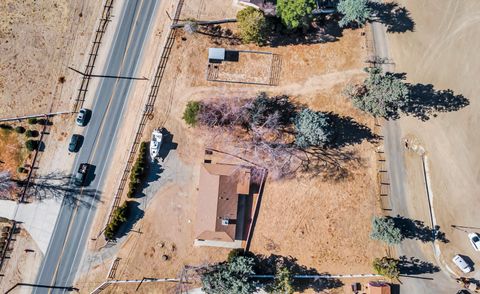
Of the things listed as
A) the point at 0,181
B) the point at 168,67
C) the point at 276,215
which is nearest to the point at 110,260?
the point at 0,181

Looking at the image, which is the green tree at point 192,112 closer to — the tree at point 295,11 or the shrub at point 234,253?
the tree at point 295,11

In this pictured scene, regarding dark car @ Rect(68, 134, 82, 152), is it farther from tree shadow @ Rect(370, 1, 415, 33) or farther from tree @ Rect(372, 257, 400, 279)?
tree shadow @ Rect(370, 1, 415, 33)

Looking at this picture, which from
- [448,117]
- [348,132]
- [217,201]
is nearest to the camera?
[217,201]

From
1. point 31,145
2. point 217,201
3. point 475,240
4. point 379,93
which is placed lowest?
point 475,240

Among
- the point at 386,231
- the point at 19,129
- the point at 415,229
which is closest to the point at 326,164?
the point at 386,231

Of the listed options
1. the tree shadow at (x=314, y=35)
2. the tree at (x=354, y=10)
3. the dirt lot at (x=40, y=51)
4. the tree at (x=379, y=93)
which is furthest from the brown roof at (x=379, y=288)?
the dirt lot at (x=40, y=51)

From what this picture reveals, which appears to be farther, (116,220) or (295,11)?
(116,220)

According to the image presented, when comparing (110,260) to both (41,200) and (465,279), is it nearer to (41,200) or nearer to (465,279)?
(41,200)

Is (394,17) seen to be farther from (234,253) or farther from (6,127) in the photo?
(6,127)
